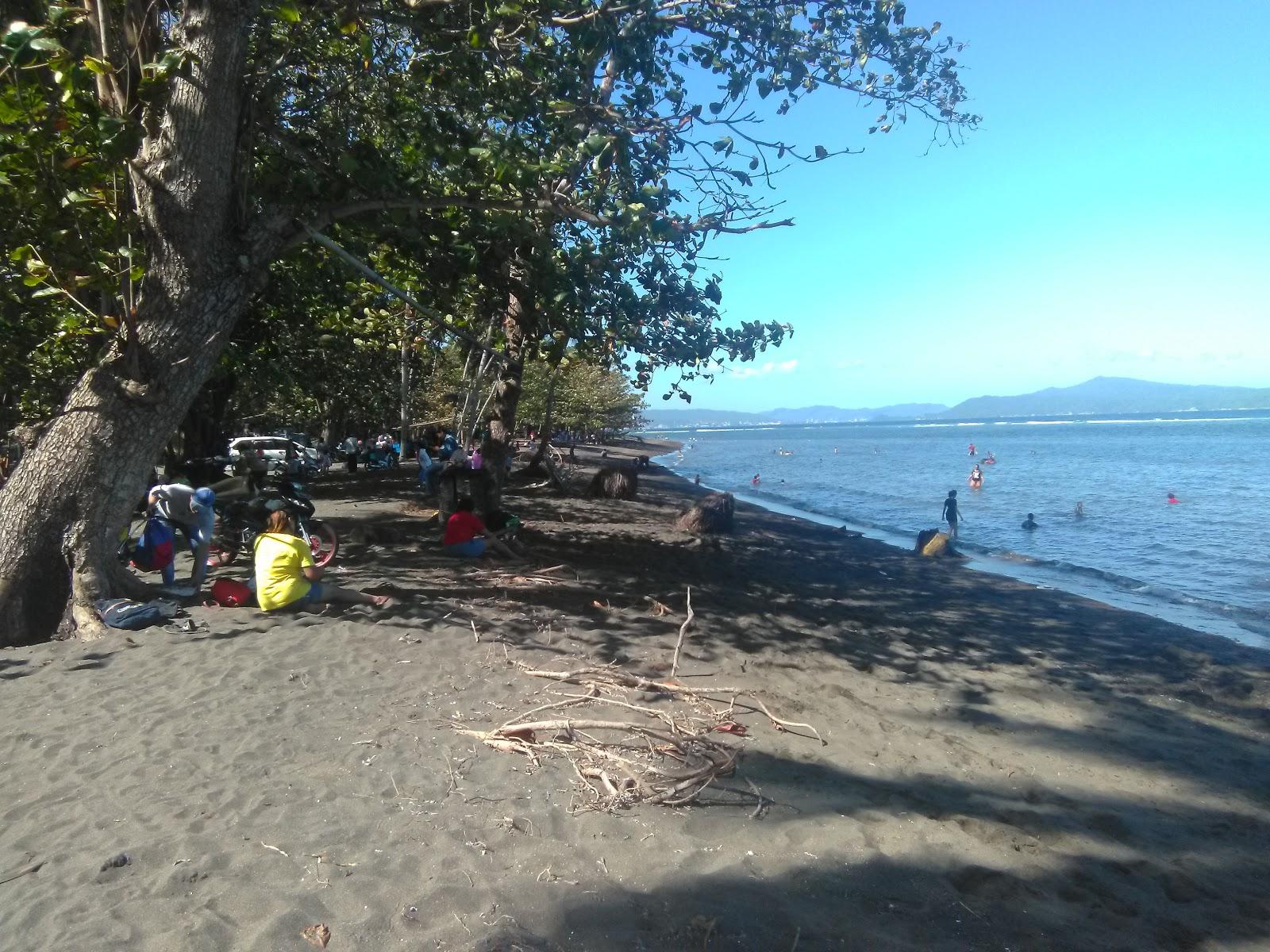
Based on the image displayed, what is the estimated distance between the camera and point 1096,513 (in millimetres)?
25281

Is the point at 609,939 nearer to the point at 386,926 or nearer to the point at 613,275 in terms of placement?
the point at 386,926

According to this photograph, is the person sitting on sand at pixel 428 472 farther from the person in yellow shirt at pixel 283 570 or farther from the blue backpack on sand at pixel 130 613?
the blue backpack on sand at pixel 130 613

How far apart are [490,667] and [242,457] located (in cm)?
676

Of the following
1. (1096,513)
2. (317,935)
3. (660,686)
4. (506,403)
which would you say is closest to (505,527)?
(506,403)

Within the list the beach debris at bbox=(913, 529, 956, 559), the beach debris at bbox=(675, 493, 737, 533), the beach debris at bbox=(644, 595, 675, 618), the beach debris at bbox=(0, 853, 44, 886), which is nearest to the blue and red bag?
the beach debris at bbox=(644, 595, 675, 618)

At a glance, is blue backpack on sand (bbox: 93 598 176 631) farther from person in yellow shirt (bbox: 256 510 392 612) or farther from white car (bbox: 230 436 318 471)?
white car (bbox: 230 436 318 471)

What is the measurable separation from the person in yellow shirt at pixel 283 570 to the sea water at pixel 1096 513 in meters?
11.4

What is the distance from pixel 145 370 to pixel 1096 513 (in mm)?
26594

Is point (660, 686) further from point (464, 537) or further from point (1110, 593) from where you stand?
point (1110, 593)

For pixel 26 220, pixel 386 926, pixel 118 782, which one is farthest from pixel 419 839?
pixel 26 220

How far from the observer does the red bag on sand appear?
22.7 feet

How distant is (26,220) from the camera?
7.32m

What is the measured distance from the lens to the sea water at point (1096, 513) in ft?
46.0

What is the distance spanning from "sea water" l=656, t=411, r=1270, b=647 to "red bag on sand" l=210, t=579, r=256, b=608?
11.9 meters
